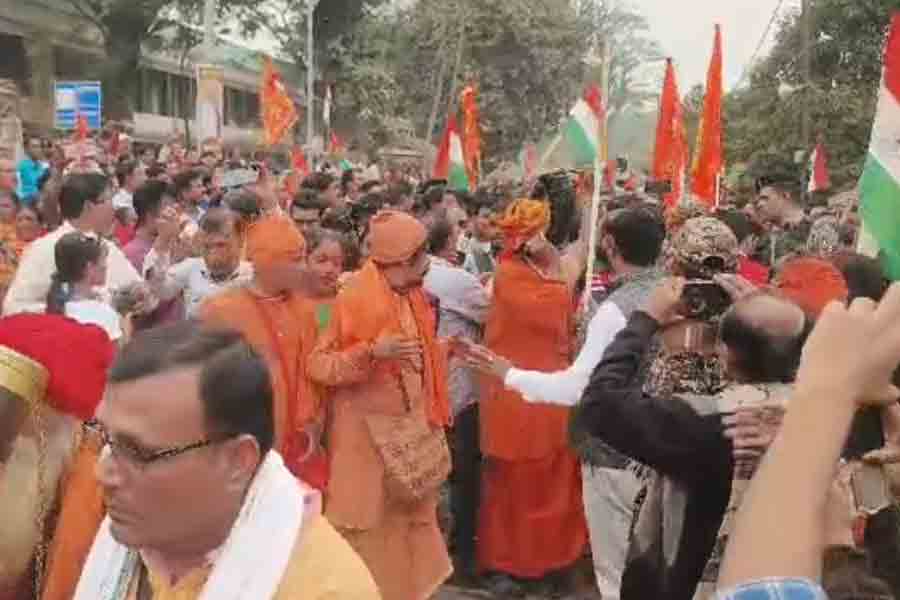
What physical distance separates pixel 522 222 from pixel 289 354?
55.6 inches

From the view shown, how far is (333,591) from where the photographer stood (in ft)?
6.35

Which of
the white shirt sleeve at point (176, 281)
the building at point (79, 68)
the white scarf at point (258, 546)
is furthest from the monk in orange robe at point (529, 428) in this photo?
the building at point (79, 68)

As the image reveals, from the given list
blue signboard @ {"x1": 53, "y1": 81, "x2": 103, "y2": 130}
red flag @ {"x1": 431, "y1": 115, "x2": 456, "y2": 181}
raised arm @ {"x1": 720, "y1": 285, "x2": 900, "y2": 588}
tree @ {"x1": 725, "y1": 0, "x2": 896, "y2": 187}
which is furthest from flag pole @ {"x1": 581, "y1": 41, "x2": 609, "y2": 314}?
tree @ {"x1": 725, "y1": 0, "x2": 896, "y2": 187}

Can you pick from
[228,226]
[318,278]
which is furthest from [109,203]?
[318,278]

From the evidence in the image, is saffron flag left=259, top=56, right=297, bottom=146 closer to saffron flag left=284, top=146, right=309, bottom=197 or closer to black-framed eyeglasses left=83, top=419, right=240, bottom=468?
saffron flag left=284, top=146, right=309, bottom=197

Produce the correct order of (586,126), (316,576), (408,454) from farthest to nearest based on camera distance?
(586,126)
(408,454)
(316,576)

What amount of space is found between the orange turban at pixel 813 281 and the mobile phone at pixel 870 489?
0.93 m

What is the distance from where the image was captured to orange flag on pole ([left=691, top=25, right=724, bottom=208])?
8773mm

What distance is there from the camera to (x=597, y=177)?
7219 millimetres

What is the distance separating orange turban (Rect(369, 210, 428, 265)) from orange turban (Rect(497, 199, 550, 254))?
0.81m

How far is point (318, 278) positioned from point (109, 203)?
1309 millimetres

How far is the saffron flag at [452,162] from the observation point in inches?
500

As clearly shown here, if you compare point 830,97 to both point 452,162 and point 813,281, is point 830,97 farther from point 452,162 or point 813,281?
point 813,281

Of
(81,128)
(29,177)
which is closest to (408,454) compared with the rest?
(29,177)
